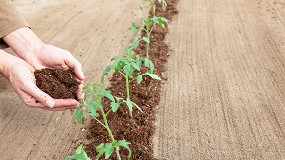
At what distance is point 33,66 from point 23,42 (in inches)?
8.4

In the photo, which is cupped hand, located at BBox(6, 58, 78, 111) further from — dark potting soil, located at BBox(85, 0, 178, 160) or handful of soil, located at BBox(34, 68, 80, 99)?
dark potting soil, located at BBox(85, 0, 178, 160)

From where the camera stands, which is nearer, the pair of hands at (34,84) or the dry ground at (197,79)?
the pair of hands at (34,84)

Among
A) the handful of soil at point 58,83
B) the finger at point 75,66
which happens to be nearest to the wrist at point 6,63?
the handful of soil at point 58,83

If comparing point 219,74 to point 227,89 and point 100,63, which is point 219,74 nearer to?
point 227,89

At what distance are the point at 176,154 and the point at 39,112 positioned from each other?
40.0 inches

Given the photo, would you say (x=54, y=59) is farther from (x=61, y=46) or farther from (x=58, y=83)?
(x=61, y=46)

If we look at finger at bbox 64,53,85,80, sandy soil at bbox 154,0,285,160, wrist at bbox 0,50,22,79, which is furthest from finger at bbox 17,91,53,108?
sandy soil at bbox 154,0,285,160

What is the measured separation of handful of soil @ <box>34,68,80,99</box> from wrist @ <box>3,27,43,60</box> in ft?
1.10

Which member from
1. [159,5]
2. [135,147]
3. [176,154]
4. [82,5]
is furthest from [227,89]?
[82,5]

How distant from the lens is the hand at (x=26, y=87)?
5.82ft

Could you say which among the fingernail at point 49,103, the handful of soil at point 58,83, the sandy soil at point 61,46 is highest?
the handful of soil at point 58,83

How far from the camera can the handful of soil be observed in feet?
6.06

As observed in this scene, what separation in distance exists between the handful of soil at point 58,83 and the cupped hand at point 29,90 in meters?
0.04

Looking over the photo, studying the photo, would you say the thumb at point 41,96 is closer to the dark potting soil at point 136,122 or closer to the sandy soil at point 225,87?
the dark potting soil at point 136,122
